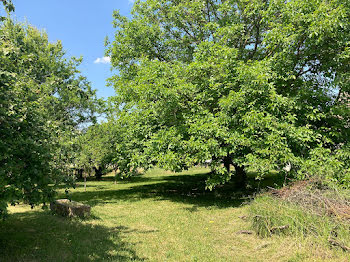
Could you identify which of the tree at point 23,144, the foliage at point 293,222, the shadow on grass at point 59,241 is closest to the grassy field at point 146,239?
the shadow on grass at point 59,241

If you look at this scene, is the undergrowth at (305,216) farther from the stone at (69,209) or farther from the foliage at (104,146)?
the foliage at (104,146)

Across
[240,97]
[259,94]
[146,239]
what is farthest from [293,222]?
[259,94]

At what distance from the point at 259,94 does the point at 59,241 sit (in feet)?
29.4

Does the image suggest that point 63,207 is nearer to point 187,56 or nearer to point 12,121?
point 12,121

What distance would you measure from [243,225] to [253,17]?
10.4 m

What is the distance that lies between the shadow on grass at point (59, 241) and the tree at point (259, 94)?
4.27 meters

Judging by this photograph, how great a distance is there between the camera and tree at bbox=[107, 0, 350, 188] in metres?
9.22

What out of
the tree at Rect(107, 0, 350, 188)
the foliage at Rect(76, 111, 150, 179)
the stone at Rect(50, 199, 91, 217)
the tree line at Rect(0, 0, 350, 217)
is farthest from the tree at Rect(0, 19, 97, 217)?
the foliage at Rect(76, 111, 150, 179)

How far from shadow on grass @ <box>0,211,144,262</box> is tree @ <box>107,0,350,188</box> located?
14.0 feet

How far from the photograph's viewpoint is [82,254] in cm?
554

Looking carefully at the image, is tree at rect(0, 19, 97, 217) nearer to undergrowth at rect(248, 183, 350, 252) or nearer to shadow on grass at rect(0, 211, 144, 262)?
shadow on grass at rect(0, 211, 144, 262)

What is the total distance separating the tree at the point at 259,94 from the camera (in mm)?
9219

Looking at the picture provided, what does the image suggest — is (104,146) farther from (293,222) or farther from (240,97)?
(293,222)

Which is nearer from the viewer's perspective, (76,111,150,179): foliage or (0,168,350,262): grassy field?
(0,168,350,262): grassy field
